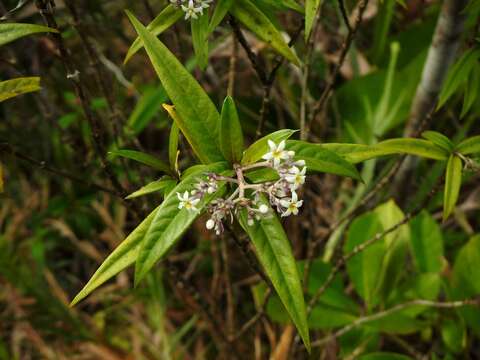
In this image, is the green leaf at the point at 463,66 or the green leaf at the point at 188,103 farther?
the green leaf at the point at 463,66

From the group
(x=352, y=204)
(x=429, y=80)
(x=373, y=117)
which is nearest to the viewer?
(x=429, y=80)

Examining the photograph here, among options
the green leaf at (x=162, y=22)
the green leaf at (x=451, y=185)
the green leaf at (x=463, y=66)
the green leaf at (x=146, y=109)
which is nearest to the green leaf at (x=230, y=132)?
the green leaf at (x=162, y=22)

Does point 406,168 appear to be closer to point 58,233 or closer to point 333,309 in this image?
point 333,309

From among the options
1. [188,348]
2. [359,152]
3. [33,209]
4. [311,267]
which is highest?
[359,152]

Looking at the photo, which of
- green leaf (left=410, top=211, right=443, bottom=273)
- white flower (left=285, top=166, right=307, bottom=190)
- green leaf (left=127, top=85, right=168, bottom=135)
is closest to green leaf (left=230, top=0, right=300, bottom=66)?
white flower (left=285, top=166, right=307, bottom=190)

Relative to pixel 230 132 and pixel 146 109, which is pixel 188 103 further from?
Answer: pixel 146 109

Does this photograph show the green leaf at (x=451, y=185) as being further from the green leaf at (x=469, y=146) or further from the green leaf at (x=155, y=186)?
the green leaf at (x=155, y=186)

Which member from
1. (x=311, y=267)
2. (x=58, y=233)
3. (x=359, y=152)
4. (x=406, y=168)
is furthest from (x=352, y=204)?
(x=58, y=233)
